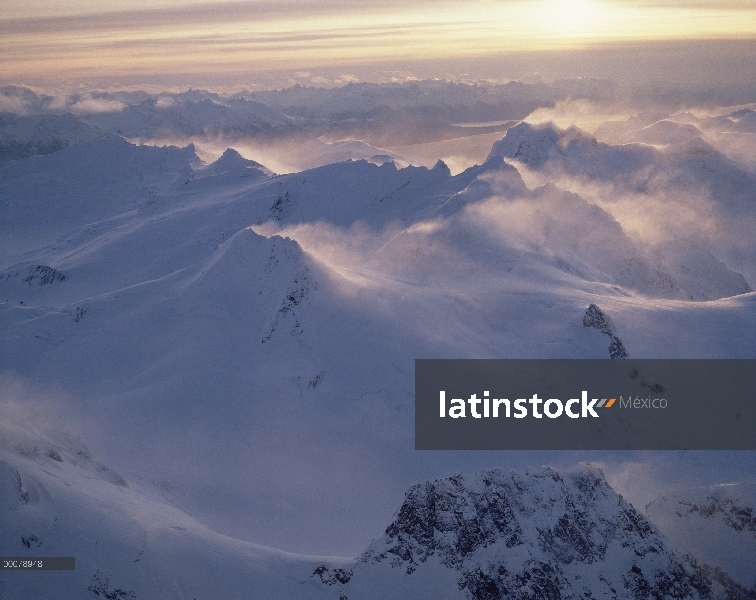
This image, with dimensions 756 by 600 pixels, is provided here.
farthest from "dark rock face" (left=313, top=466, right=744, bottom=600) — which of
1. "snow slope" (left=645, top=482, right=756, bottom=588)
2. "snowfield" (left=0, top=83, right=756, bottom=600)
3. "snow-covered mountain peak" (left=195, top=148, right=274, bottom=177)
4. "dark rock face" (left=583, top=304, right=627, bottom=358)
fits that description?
"snow-covered mountain peak" (left=195, top=148, right=274, bottom=177)

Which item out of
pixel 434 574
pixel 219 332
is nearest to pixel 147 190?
pixel 219 332

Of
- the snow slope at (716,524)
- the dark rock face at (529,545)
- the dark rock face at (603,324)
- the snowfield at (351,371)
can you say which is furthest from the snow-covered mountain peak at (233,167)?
the snow slope at (716,524)

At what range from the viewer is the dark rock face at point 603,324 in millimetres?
54781

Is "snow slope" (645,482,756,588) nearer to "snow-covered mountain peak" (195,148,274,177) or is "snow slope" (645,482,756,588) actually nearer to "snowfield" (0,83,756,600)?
"snowfield" (0,83,756,600)

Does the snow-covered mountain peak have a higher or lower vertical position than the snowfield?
higher

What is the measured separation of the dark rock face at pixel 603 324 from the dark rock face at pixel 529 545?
940 inches

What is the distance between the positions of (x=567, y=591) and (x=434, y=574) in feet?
20.4

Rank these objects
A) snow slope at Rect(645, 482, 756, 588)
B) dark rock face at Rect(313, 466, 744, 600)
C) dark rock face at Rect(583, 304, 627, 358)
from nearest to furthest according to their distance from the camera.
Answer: dark rock face at Rect(313, 466, 744, 600)
snow slope at Rect(645, 482, 756, 588)
dark rock face at Rect(583, 304, 627, 358)

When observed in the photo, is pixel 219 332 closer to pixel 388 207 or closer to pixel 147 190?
pixel 388 207

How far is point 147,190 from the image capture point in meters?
152

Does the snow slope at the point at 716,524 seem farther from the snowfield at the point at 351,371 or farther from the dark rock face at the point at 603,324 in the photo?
the dark rock face at the point at 603,324

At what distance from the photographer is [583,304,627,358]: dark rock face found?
180 ft

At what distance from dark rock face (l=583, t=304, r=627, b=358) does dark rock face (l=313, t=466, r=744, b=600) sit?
23878mm

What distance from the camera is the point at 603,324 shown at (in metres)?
56.7
